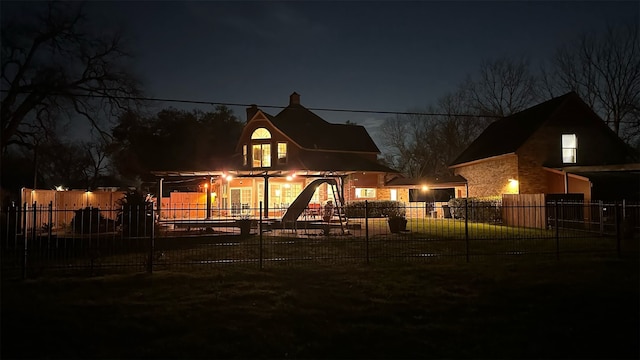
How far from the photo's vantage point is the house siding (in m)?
27.5

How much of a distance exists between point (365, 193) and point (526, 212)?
46.5 feet

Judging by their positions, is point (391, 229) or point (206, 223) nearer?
point (391, 229)

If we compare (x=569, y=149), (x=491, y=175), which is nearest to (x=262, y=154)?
(x=491, y=175)

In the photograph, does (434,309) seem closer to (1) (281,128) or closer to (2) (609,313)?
(2) (609,313)

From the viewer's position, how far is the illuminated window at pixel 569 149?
27375 mm

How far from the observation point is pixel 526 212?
21.6m

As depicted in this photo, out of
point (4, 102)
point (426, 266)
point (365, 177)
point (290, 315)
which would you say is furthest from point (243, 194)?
point (290, 315)

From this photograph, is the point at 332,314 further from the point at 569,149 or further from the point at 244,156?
the point at 244,156

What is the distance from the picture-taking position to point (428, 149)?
50188mm

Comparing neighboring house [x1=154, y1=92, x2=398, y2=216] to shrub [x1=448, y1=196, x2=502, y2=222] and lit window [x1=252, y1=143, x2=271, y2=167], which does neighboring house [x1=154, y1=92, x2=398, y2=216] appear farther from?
shrub [x1=448, y1=196, x2=502, y2=222]

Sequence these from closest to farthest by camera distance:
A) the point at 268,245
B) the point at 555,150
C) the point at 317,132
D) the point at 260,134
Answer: the point at 268,245, the point at 555,150, the point at 260,134, the point at 317,132

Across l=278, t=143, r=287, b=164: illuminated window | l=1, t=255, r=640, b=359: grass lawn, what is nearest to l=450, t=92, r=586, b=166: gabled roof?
l=278, t=143, r=287, b=164: illuminated window

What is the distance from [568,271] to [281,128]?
2538cm

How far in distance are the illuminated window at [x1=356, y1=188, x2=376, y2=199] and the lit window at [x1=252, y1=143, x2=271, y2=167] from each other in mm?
6905
